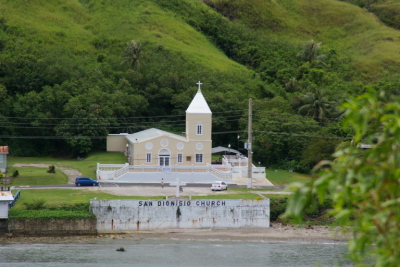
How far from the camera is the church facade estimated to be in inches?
2201

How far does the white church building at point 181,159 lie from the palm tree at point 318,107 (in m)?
12.7

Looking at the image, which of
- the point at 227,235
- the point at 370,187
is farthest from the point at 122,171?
the point at 370,187

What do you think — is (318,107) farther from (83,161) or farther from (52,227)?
(52,227)

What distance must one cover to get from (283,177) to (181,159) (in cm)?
864

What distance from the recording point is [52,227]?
43.1 m

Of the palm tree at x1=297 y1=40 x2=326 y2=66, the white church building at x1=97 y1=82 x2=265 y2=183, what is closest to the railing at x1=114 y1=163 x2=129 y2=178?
the white church building at x1=97 y1=82 x2=265 y2=183

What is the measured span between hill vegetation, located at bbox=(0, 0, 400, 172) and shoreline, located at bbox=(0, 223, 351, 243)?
41.3 ft

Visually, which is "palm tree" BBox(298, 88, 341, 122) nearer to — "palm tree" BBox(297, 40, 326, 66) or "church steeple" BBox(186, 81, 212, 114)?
"church steeple" BBox(186, 81, 212, 114)

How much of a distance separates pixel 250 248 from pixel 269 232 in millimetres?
4285

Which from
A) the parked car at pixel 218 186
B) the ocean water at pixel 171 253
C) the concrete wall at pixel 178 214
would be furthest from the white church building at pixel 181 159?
the ocean water at pixel 171 253

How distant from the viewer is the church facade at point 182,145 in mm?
55906

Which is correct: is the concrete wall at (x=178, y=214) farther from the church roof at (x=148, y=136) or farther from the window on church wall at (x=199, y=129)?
the window on church wall at (x=199, y=129)

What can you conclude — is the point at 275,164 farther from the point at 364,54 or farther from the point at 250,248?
the point at 364,54

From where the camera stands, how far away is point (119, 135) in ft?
208
